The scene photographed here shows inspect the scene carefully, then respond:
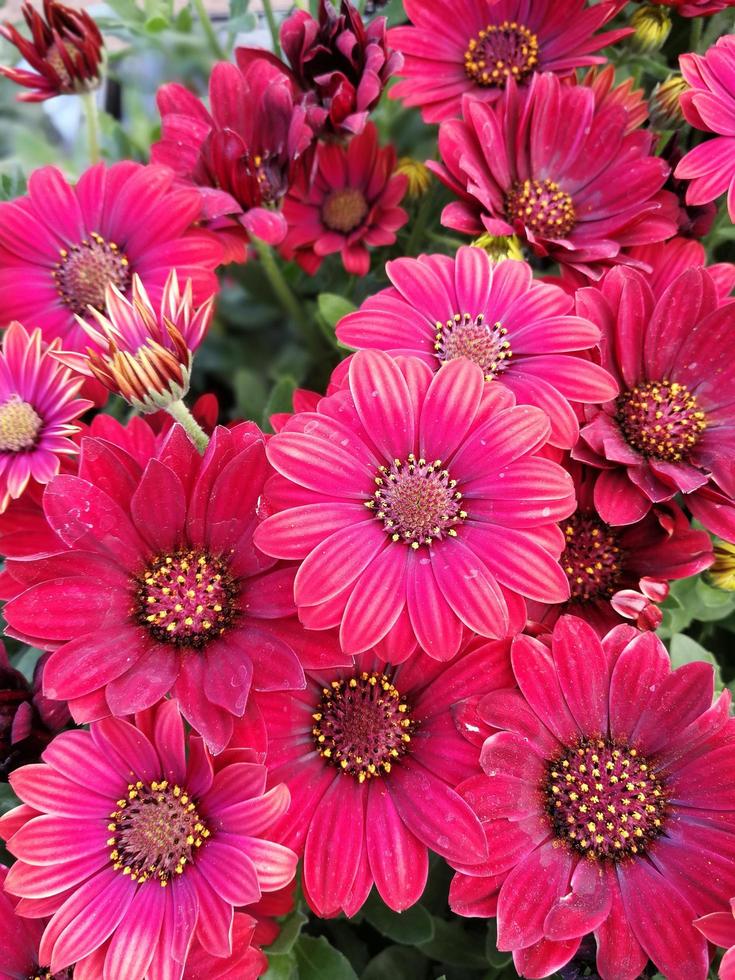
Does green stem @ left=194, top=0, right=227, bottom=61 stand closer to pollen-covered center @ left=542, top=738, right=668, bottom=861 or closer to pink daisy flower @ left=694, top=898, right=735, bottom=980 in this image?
pollen-covered center @ left=542, top=738, right=668, bottom=861

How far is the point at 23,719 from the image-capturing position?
54 centimetres

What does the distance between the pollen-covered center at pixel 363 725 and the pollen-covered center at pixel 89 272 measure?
0.40 meters

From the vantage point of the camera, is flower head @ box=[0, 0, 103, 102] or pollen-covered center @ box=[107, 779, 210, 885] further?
flower head @ box=[0, 0, 103, 102]

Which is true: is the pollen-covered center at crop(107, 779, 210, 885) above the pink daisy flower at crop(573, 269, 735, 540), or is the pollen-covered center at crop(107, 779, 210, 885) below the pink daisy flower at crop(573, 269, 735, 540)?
below

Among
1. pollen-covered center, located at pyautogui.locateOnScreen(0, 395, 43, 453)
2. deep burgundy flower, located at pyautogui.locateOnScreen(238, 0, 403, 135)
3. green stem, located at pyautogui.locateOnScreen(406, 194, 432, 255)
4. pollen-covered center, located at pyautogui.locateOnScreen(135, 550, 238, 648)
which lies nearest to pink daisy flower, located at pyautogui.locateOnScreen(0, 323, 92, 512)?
pollen-covered center, located at pyautogui.locateOnScreen(0, 395, 43, 453)

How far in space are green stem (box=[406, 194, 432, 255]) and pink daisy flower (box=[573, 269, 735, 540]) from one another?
0.29m

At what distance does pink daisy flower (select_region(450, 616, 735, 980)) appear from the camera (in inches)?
19.2

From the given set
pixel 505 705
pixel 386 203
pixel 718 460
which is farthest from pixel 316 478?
pixel 386 203

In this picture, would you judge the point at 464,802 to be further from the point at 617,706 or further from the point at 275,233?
the point at 275,233

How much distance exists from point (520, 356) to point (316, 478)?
210 millimetres

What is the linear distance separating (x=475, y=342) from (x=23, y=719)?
412mm

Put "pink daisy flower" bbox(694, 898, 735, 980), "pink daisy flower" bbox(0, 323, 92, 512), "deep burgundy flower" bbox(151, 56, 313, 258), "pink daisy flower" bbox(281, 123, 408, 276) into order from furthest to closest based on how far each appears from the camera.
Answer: "pink daisy flower" bbox(281, 123, 408, 276) → "deep burgundy flower" bbox(151, 56, 313, 258) → "pink daisy flower" bbox(0, 323, 92, 512) → "pink daisy flower" bbox(694, 898, 735, 980)

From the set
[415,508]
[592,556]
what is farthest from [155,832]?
[592,556]

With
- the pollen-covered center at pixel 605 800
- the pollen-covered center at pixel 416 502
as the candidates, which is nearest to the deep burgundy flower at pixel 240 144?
the pollen-covered center at pixel 416 502
